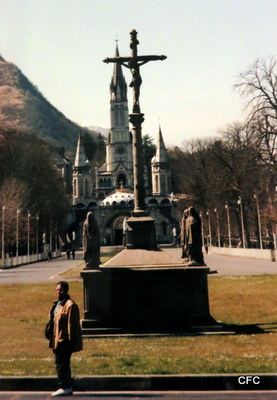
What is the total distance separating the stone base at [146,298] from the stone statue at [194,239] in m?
0.37

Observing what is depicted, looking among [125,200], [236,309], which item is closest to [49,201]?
[125,200]

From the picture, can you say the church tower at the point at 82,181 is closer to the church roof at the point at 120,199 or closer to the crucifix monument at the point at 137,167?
the church roof at the point at 120,199

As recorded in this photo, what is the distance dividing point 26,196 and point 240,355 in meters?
50.0

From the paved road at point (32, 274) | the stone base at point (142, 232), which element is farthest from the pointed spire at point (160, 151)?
the stone base at point (142, 232)

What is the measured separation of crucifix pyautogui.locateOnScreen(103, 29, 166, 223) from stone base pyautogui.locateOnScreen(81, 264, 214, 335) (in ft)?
11.0

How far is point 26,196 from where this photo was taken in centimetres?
5628

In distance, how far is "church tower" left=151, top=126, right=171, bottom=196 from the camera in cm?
11975

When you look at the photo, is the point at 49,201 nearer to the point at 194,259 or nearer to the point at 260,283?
the point at 260,283

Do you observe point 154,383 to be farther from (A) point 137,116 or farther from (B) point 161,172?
(B) point 161,172

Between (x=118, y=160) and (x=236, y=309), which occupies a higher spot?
(x=118, y=160)

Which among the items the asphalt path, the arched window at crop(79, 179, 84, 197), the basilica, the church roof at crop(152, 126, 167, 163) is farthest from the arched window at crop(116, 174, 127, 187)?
the asphalt path

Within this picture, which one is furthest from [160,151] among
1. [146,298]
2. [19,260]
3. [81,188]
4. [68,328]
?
[68,328]

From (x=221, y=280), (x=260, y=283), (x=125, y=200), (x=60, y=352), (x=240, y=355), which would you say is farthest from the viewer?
(x=125, y=200)

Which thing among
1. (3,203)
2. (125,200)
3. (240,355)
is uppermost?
(125,200)
